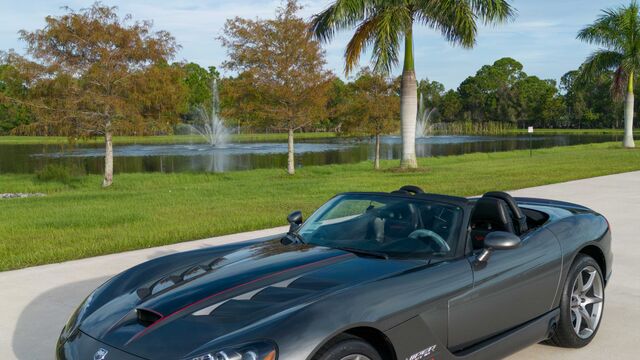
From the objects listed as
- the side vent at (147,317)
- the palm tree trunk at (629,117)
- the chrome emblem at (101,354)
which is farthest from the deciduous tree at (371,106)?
the chrome emblem at (101,354)

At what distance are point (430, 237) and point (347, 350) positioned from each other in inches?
46.9

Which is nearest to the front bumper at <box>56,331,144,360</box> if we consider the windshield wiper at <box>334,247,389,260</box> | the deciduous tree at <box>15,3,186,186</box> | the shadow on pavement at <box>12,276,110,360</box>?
the shadow on pavement at <box>12,276,110,360</box>

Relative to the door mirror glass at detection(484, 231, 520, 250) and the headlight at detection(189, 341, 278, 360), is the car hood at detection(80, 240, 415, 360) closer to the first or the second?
the headlight at detection(189, 341, 278, 360)

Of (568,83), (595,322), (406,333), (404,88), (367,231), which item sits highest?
(568,83)

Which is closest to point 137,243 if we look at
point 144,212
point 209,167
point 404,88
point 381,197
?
point 144,212

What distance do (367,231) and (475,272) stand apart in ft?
2.48

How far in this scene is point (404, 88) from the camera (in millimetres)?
20000

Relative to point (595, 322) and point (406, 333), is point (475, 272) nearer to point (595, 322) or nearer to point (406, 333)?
point (406, 333)

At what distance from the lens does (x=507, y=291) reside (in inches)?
141

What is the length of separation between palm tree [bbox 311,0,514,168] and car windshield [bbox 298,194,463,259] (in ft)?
49.8

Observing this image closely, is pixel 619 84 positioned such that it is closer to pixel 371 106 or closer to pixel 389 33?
pixel 371 106

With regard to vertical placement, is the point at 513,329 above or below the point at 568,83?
below

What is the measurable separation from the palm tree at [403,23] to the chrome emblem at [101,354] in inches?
664

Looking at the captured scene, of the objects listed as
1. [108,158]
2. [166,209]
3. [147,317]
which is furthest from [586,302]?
[108,158]
